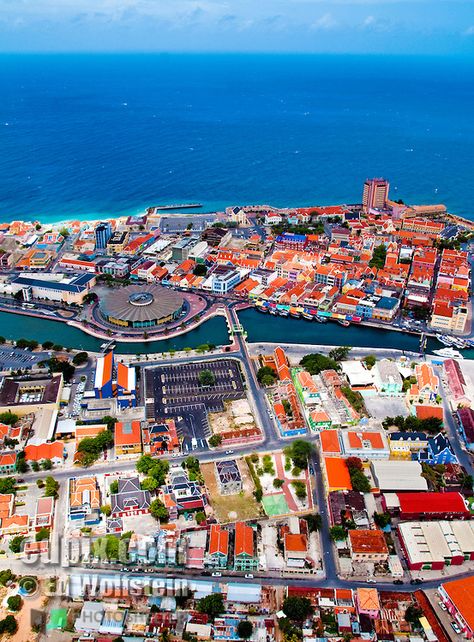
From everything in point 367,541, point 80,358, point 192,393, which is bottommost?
point 367,541

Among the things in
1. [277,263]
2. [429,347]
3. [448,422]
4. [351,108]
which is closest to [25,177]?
[277,263]

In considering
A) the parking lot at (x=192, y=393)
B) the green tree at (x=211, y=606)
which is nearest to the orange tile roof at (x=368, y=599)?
the green tree at (x=211, y=606)

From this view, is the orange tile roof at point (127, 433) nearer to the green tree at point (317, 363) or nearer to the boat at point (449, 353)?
the green tree at point (317, 363)

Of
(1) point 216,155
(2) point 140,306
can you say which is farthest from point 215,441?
(1) point 216,155

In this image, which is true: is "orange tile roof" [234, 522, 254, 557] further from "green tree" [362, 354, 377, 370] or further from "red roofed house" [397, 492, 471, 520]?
"green tree" [362, 354, 377, 370]

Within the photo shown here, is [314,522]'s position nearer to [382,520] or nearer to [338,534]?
[338,534]

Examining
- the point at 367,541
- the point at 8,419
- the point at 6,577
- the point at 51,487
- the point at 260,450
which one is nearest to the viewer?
the point at 6,577

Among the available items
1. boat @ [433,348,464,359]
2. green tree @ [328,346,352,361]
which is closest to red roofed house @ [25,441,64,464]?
green tree @ [328,346,352,361]
